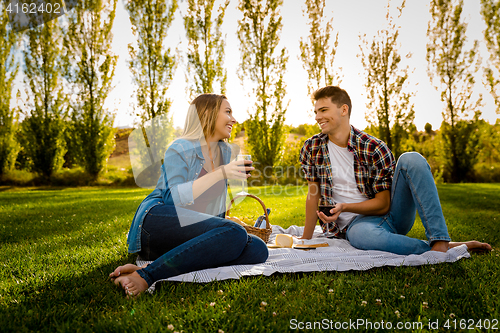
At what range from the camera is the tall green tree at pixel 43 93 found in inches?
617

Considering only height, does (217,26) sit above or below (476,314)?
above

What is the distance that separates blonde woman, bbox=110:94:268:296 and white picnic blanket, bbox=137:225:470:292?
0.09 m

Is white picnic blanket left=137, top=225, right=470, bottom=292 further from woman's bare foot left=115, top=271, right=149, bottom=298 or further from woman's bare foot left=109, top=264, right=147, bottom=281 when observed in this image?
woman's bare foot left=109, top=264, right=147, bottom=281

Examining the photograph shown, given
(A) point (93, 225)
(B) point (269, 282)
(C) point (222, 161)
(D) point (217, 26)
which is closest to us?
(B) point (269, 282)

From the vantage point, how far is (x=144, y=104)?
48.4ft

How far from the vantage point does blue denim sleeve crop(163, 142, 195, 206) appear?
91.3 inches

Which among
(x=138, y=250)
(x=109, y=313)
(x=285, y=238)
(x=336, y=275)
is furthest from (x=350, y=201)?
(x=109, y=313)

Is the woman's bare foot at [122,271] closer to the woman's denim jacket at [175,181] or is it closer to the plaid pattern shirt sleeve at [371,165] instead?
the woman's denim jacket at [175,181]

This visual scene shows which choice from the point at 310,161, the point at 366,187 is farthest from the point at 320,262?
the point at 310,161

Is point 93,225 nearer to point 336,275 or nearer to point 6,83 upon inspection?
point 336,275

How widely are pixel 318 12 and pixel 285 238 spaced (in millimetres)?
13786

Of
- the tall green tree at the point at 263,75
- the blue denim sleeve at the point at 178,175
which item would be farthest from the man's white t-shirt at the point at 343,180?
the tall green tree at the point at 263,75

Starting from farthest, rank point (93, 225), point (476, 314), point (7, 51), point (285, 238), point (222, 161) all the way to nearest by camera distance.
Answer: point (7, 51), point (93, 225), point (285, 238), point (222, 161), point (476, 314)

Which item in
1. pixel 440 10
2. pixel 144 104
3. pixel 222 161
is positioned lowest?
pixel 222 161
